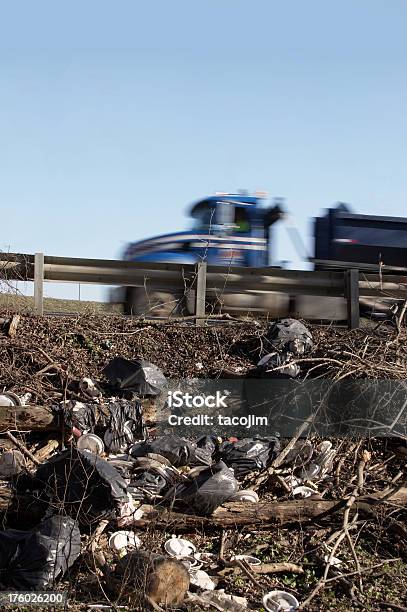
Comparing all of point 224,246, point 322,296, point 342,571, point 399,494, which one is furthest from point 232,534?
point 224,246

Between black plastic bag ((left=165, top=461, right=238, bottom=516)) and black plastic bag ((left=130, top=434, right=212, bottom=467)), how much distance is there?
73 centimetres

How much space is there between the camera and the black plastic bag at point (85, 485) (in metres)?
6.54

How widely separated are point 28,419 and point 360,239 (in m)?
7.70

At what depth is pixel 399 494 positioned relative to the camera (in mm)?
7270

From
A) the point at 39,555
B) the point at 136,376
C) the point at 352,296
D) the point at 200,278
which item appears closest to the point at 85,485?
the point at 39,555

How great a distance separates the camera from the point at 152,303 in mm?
11773

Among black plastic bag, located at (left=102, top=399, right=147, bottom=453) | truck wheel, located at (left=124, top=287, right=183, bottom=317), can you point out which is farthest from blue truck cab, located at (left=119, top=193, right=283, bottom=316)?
black plastic bag, located at (left=102, top=399, right=147, bottom=453)

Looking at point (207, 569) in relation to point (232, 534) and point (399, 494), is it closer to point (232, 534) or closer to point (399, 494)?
point (232, 534)

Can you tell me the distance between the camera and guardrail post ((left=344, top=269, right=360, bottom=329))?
1113 centimetres

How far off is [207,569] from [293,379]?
3.00m

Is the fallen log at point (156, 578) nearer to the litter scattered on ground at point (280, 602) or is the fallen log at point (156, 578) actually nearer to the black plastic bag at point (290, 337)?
the litter scattered on ground at point (280, 602)

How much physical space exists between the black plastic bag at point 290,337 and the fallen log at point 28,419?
10.1 feet

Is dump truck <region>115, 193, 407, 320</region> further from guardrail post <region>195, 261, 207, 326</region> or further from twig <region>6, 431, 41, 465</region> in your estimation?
twig <region>6, 431, 41, 465</region>

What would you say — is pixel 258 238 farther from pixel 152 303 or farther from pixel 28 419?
pixel 28 419
